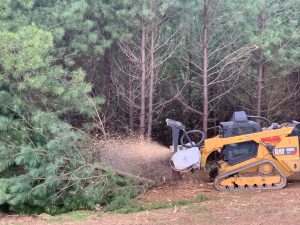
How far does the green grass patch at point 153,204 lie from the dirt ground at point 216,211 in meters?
0.21

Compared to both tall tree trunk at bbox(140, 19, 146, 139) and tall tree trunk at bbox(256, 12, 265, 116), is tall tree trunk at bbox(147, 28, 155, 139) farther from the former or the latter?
tall tree trunk at bbox(256, 12, 265, 116)

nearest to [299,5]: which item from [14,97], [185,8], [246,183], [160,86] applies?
[185,8]

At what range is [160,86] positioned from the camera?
509 inches

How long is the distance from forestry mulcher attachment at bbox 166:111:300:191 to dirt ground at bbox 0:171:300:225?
27 cm

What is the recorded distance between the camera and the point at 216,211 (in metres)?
8.20

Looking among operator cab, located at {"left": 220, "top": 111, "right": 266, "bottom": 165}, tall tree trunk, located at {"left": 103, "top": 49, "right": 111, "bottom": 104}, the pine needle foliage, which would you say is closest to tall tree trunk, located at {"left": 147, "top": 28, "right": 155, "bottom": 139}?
tall tree trunk, located at {"left": 103, "top": 49, "right": 111, "bottom": 104}

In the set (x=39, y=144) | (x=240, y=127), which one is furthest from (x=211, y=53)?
(x=39, y=144)

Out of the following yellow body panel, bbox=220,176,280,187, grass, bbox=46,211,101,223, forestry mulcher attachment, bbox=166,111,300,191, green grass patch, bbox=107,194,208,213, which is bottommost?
grass, bbox=46,211,101,223

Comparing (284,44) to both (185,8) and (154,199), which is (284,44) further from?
(154,199)

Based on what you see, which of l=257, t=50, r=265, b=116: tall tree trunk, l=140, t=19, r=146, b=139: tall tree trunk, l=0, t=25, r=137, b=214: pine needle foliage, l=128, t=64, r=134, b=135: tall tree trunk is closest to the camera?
l=0, t=25, r=137, b=214: pine needle foliage

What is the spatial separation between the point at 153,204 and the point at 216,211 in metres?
1.39

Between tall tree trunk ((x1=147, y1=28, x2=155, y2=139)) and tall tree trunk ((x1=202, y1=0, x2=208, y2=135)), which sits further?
tall tree trunk ((x1=202, y1=0, x2=208, y2=135))

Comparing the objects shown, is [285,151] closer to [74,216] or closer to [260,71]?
[260,71]

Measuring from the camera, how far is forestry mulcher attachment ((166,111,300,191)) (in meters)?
9.61
